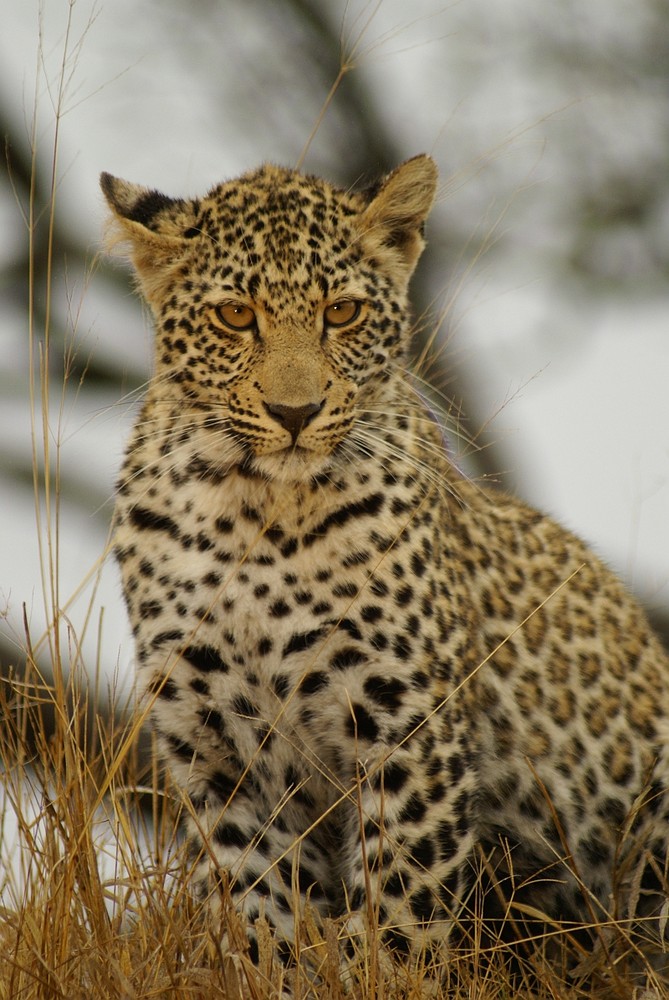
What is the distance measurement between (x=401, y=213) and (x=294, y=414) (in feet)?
3.67

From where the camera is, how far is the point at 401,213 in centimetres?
572

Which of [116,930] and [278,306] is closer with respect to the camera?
[116,930]

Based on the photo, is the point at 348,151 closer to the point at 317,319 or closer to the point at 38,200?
the point at 38,200

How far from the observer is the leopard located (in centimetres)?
518

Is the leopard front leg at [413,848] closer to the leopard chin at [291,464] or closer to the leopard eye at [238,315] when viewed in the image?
the leopard chin at [291,464]

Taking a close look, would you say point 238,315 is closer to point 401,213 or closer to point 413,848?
point 401,213

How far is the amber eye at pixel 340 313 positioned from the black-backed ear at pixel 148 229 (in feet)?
1.96

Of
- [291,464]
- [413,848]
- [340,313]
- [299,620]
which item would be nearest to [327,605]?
[299,620]

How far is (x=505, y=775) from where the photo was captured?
5.71m

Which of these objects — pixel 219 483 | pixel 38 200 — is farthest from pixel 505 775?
pixel 38 200

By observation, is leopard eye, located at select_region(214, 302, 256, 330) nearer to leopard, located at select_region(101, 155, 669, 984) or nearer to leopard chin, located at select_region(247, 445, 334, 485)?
leopard, located at select_region(101, 155, 669, 984)

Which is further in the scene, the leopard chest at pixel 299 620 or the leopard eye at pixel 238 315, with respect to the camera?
the leopard eye at pixel 238 315

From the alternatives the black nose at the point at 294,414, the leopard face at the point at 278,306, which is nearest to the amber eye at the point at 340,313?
the leopard face at the point at 278,306

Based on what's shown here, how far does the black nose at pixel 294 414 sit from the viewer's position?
16.5 ft
